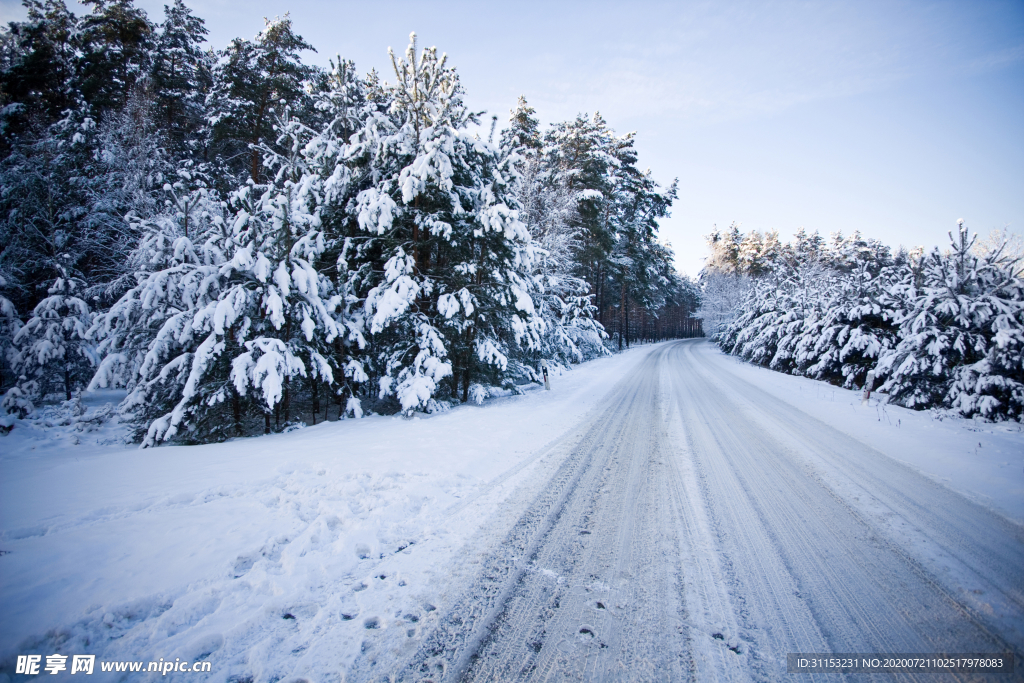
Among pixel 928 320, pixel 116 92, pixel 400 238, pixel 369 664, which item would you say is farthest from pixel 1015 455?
pixel 116 92

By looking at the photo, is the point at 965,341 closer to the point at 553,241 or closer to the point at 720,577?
the point at 720,577

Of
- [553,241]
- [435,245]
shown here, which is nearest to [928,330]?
[435,245]

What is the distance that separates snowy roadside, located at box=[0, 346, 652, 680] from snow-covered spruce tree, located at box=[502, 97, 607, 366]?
1057 centimetres

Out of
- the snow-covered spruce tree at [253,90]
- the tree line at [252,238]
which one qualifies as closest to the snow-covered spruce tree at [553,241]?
the tree line at [252,238]

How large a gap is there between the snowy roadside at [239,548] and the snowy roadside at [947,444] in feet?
16.6

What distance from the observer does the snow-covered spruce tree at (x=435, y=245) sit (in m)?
8.10

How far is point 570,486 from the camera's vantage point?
444 cm

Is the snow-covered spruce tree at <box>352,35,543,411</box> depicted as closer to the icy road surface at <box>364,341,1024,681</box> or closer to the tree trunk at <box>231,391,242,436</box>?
the tree trunk at <box>231,391,242,436</box>

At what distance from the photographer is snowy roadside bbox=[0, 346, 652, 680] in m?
2.12

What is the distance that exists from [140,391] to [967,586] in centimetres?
1028

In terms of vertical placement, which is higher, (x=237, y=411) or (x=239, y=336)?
(x=239, y=336)

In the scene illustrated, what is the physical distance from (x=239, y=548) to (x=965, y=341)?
14.6 meters

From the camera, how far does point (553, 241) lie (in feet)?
57.9

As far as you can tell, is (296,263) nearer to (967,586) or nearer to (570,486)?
(570,486)
